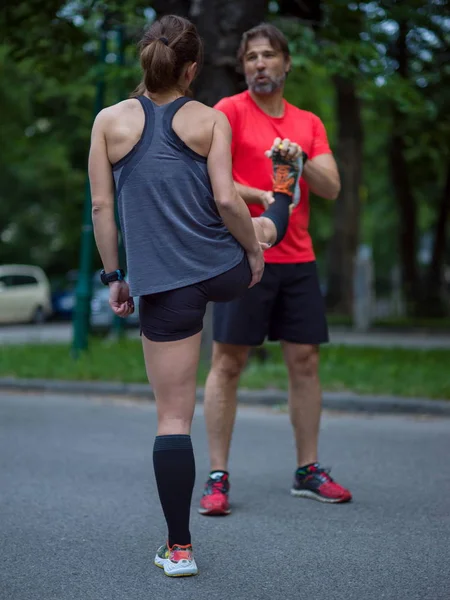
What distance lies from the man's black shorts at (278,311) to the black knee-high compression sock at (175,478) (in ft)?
4.25

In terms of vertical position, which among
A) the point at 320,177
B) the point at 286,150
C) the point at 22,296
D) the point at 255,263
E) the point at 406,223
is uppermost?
the point at 286,150

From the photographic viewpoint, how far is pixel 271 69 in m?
5.01

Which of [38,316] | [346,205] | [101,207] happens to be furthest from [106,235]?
[38,316]

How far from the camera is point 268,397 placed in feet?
30.1

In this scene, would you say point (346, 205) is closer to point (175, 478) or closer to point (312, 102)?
point (312, 102)

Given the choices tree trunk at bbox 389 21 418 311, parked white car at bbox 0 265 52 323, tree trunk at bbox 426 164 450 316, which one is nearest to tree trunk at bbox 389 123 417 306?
tree trunk at bbox 389 21 418 311

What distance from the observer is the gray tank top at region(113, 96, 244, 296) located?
3.79 meters

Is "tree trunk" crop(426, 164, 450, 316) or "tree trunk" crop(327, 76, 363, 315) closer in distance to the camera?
"tree trunk" crop(327, 76, 363, 315)

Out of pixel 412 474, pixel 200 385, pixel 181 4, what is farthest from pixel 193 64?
pixel 181 4

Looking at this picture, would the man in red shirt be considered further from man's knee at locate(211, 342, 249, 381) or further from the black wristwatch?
the black wristwatch

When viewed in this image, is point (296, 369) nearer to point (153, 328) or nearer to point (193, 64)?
point (153, 328)

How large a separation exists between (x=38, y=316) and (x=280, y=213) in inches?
1080

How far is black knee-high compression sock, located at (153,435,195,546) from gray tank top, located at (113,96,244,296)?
21.1 inches

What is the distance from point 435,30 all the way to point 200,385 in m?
6.21
